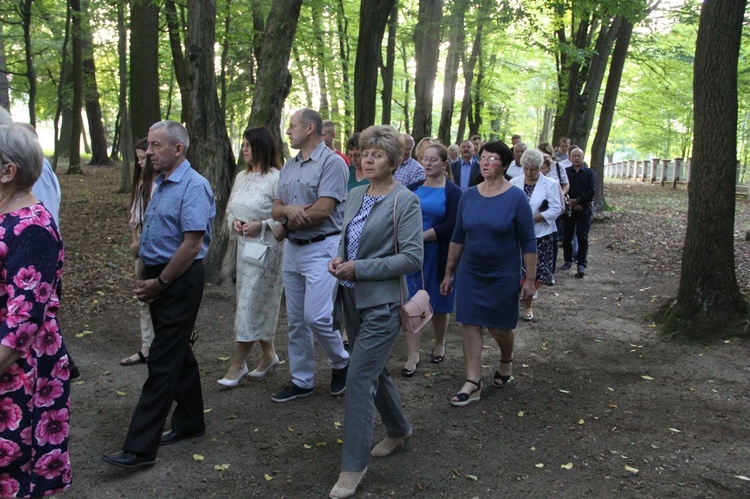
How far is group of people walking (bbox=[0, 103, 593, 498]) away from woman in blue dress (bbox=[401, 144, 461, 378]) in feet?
0.05

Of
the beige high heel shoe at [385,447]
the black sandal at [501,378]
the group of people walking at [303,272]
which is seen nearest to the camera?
the group of people walking at [303,272]

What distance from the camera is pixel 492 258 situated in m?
5.41

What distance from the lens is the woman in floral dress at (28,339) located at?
8.24 feet

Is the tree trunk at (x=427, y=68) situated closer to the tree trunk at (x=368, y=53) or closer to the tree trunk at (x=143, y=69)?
the tree trunk at (x=368, y=53)

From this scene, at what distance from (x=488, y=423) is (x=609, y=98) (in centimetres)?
1606

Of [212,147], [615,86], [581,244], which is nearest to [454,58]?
[615,86]

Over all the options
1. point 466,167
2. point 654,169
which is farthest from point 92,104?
point 654,169

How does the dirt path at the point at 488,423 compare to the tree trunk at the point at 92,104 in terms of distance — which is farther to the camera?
the tree trunk at the point at 92,104

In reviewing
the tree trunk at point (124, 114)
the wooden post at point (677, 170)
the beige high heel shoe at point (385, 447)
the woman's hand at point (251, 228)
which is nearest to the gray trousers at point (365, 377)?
the beige high heel shoe at point (385, 447)

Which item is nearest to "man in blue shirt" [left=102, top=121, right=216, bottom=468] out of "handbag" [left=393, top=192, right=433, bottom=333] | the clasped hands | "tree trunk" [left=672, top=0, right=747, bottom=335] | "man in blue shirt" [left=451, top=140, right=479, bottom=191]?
the clasped hands

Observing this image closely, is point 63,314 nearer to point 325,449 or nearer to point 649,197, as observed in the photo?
point 325,449

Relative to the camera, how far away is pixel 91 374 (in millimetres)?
5938

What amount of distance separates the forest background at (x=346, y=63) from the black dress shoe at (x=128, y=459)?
5.04 metres

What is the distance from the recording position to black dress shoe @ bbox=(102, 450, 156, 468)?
13.3ft
